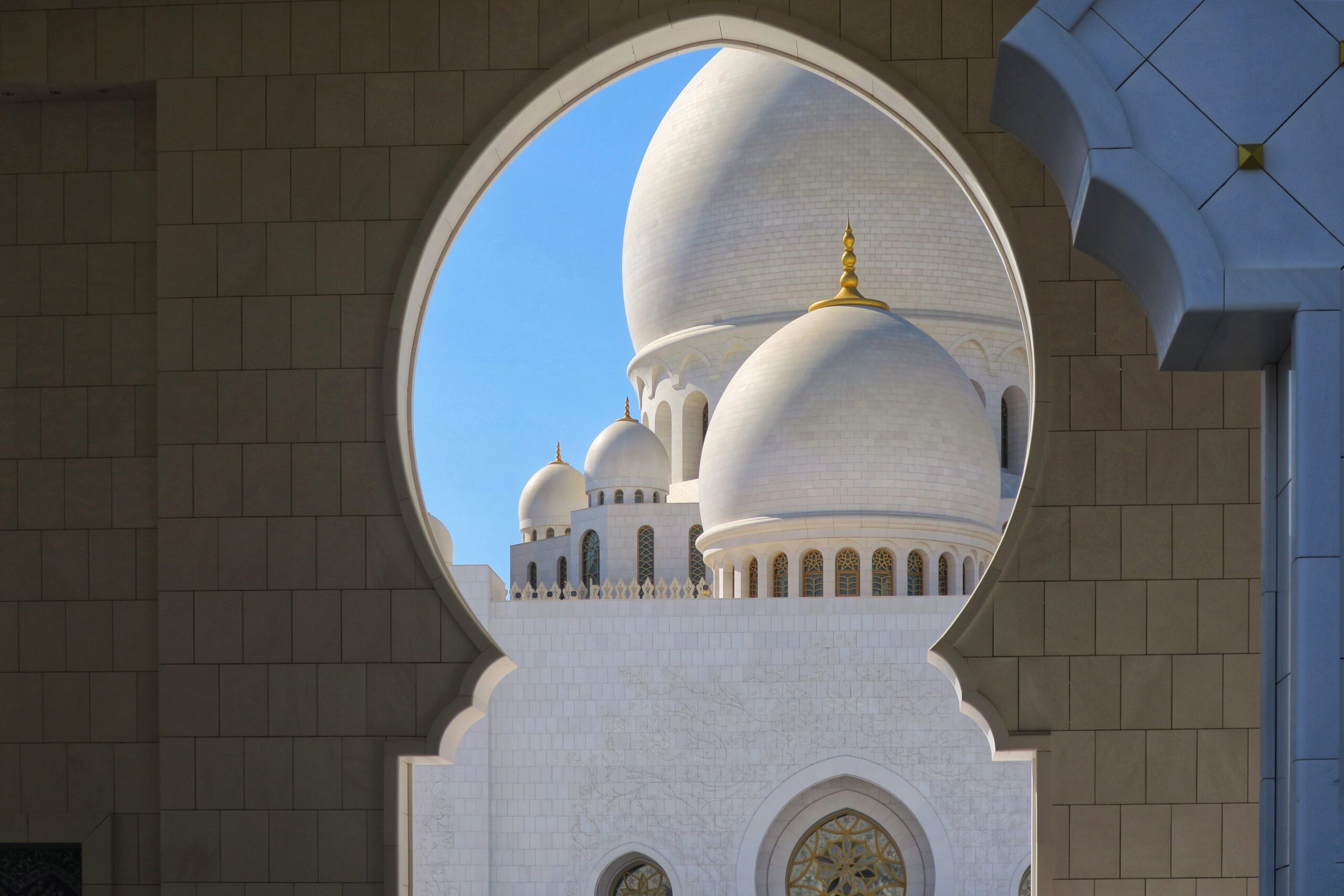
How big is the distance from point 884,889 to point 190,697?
12300 millimetres

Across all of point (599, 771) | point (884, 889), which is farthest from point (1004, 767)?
point (599, 771)

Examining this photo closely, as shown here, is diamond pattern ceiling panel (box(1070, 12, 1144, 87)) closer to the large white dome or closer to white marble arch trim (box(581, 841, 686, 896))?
white marble arch trim (box(581, 841, 686, 896))

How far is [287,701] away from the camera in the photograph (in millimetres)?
5688

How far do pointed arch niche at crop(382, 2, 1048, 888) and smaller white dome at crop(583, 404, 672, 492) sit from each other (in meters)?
20.1

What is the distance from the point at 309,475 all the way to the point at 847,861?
487 inches

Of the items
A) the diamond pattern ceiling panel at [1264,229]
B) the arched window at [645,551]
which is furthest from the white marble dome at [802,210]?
the diamond pattern ceiling panel at [1264,229]

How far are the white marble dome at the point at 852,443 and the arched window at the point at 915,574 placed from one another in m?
0.31

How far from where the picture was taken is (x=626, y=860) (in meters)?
17.3

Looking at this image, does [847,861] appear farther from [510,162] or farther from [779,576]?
[510,162]

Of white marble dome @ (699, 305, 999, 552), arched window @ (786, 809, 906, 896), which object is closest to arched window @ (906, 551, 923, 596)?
white marble dome @ (699, 305, 999, 552)

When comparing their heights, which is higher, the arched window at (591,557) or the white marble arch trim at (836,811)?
the arched window at (591,557)

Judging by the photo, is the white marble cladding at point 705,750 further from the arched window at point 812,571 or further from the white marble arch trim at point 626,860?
the arched window at point 812,571

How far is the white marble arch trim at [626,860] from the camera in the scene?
56.1 feet

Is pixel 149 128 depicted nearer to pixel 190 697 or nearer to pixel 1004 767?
pixel 190 697
